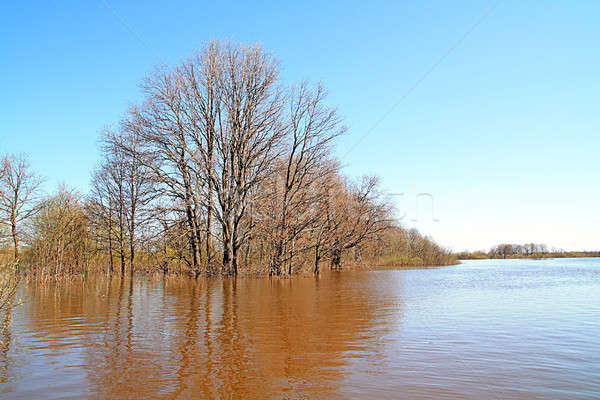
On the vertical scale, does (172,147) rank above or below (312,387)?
above

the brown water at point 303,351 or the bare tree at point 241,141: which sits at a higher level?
the bare tree at point 241,141

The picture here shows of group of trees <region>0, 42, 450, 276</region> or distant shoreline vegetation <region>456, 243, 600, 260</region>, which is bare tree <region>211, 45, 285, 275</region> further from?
distant shoreline vegetation <region>456, 243, 600, 260</region>

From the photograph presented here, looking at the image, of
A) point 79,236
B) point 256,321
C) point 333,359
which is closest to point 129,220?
point 79,236

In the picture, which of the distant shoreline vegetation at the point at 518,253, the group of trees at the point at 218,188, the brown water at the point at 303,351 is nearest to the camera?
the brown water at the point at 303,351

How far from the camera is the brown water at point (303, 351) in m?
4.77

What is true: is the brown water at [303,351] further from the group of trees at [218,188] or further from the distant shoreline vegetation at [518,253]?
the distant shoreline vegetation at [518,253]

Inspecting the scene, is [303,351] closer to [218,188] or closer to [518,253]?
[218,188]

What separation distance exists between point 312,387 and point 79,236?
24162 millimetres

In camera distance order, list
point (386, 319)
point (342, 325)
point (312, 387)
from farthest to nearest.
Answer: point (386, 319) → point (342, 325) → point (312, 387)

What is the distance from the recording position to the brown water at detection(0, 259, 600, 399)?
477 centimetres

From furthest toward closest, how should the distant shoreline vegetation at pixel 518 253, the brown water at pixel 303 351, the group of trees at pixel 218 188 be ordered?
the distant shoreline vegetation at pixel 518 253 → the group of trees at pixel 218 188 → the brown water at pixel 303 351

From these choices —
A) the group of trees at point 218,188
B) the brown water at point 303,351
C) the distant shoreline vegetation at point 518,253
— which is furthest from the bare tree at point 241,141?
the distant shoreline vegetation at point 518,253

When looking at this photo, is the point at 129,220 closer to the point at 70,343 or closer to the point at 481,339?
the point at 70,343

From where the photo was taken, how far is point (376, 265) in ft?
137
